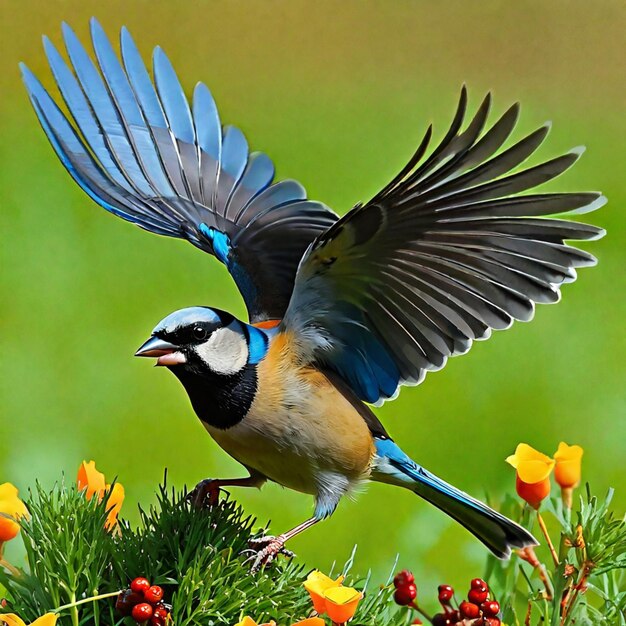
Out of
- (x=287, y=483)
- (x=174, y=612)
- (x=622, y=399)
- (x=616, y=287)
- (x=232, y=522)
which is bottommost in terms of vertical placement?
(x=174, y=612)

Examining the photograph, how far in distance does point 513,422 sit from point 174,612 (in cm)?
160

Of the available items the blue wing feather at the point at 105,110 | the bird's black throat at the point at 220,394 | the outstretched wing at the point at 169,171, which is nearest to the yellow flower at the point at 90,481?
the bird's black throat at the point at 220,394

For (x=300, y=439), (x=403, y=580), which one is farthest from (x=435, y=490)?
(x=403, y=580)

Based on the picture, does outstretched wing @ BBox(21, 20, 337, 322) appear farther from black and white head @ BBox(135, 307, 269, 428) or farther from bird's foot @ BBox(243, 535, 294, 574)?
bird's foot @ BBox(243, 535, 294, 574)

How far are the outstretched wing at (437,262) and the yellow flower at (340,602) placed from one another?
469mm

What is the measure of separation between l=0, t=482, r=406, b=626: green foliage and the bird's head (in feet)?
0.86

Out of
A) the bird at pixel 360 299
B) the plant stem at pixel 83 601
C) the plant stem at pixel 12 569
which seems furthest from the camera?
the bird at pixel 360 299

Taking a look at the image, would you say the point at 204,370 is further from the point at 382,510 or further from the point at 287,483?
the point at 382,510

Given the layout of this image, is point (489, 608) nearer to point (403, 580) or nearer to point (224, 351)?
point (403, 580)

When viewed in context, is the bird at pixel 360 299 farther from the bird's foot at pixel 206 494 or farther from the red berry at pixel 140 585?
the red berry at pixel 140 585

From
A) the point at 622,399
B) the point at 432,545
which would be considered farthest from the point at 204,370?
the point at 622,399

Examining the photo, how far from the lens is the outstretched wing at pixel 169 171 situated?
2016mm

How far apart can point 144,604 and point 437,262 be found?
0.62 metres

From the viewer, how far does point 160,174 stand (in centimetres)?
220
